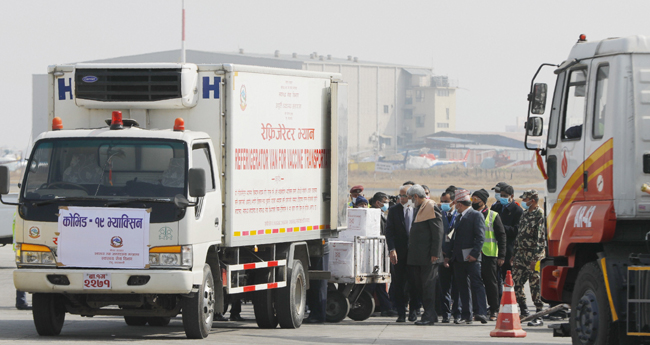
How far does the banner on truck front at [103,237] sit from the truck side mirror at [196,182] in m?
0.55

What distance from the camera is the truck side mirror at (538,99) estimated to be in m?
10.0

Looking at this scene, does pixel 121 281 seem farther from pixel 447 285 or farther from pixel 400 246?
pixel 447 285

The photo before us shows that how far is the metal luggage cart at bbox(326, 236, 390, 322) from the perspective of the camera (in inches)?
555

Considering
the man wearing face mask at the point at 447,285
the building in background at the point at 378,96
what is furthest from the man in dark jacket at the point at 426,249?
the building in background at the point at 378,96

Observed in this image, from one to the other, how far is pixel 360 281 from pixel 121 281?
15.1 ft

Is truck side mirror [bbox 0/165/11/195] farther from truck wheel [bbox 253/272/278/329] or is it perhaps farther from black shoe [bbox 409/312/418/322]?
black shoe [bbox 409/312/418/322]

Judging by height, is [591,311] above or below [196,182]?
below

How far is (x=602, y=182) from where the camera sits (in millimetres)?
9195

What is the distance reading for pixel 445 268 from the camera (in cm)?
1472

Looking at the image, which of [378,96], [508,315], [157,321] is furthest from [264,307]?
[378,96]

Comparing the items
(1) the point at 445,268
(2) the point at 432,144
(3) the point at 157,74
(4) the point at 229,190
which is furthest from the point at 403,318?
(2) the point at 432,144

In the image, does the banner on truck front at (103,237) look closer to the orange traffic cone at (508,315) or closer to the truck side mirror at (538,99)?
the truck side mirror at (538,99)

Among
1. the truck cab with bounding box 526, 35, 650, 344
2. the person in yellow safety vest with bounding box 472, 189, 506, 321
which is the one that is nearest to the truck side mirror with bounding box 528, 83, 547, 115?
the truck cab with bounding box 526, 35, 650, 344

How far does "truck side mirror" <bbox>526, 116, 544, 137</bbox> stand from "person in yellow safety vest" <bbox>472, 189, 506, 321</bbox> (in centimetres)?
437
